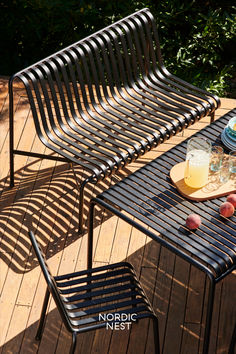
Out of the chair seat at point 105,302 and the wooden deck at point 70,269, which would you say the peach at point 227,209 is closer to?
the chair seat at point 105,302

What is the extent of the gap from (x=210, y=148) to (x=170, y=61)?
2.48m

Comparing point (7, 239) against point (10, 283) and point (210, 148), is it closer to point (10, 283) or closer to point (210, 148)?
point (10, 283)

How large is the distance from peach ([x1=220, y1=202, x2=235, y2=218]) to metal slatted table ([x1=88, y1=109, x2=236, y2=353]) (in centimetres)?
3

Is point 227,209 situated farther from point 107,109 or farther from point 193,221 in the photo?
point 107,109

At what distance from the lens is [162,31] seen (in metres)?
5.60

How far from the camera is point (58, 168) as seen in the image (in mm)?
4340

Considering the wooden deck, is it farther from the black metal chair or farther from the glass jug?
the glass jug

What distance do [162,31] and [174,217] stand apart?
297 centimetres

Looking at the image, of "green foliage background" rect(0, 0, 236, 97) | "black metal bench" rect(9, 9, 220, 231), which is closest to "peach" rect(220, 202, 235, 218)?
"black metal bench" rect(9, 9, 220, 231)

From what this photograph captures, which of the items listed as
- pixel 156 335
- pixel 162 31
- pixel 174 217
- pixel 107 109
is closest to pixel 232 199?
pixel 174 217

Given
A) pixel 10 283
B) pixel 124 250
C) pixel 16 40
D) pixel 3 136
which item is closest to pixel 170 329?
pixel 124 250

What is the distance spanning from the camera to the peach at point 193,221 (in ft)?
9.66

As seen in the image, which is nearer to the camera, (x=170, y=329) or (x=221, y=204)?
(x=221, y=204)

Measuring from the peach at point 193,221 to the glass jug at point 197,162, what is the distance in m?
0.25
